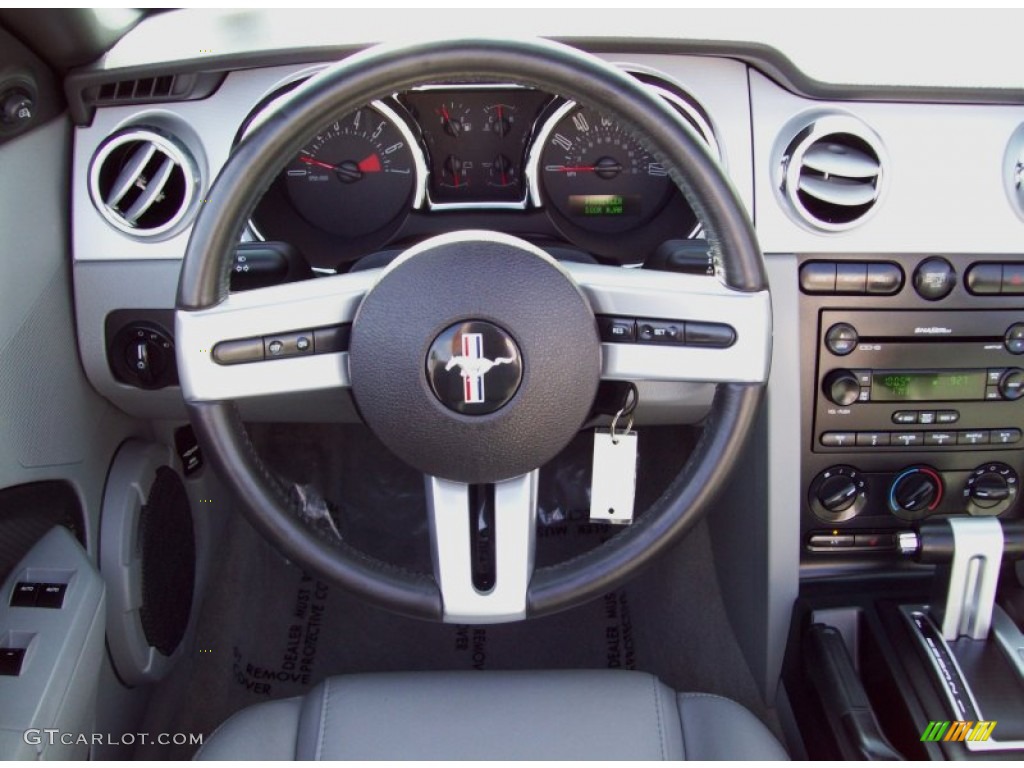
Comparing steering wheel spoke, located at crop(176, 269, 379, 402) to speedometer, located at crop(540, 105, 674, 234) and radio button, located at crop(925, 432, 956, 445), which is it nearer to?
speedometer, located at crop(540, 105, 674, 234)

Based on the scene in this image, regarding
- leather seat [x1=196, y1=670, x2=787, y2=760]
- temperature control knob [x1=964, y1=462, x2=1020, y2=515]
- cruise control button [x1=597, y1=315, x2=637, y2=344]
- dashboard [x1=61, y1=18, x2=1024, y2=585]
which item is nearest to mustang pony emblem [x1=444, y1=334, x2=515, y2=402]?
cruise control button [x1=597, y1=315, x2=637, y2=344]

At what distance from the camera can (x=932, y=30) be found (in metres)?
1.39

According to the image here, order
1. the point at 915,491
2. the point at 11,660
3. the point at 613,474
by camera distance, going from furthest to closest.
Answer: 1. the point at 915,491
2. the point at 11,660
3. the point at 613,474

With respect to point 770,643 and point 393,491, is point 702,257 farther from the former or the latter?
point 393,491

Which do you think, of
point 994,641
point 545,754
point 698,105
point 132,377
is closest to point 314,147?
point 132,377

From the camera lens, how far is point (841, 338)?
4.59ft

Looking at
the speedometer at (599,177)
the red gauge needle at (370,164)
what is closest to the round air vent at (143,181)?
the red gauge needle at (370,164)

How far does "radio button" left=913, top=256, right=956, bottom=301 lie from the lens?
1373 mm

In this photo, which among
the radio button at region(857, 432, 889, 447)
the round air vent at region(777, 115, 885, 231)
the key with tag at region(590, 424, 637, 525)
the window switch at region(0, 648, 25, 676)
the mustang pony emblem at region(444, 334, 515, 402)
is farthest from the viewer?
the radio button at region(857, 432, 889, 447)

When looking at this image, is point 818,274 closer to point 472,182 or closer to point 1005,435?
point 1005,435

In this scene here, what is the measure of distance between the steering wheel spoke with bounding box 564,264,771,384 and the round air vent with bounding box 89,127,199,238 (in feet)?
2.13

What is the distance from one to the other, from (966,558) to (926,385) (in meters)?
0.29

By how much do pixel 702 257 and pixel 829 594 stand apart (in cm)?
59

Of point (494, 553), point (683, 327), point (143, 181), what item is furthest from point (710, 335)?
point (143, 181)
